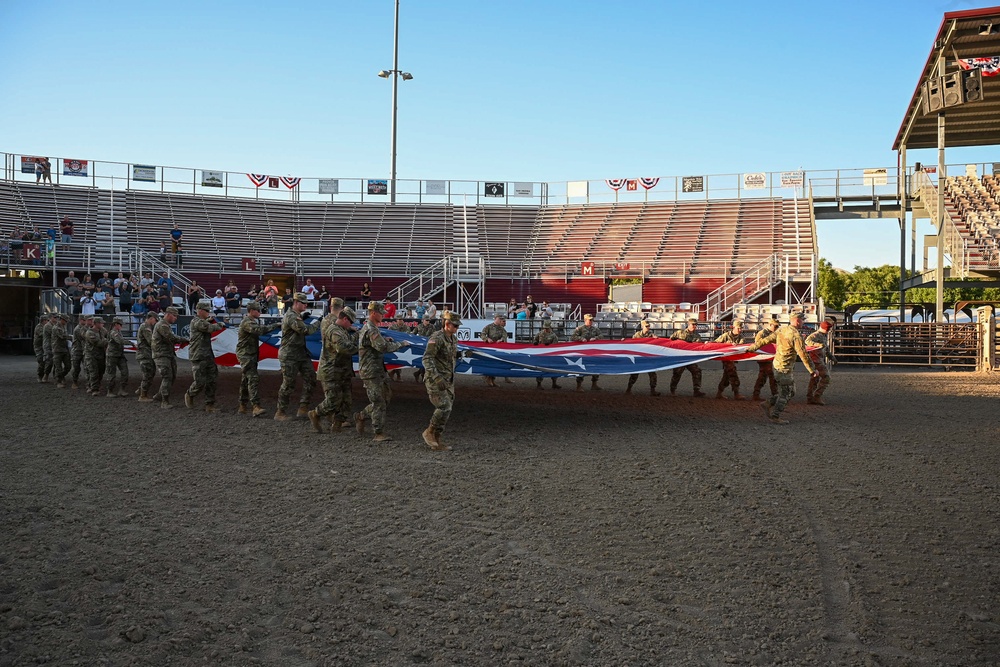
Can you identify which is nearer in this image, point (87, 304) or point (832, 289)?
point (87, 304)

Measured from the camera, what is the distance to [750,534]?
672cm

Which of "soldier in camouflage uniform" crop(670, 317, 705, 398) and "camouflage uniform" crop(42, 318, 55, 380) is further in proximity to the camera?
"camouflage uniform" crop(42, 318, 55, 380)

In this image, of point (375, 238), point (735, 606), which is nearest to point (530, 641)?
point (735, 606)

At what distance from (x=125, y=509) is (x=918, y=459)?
30.1 ft

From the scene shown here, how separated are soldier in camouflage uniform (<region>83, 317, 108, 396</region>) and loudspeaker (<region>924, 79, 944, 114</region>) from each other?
81.2ft

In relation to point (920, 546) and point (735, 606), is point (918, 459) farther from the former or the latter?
point (735, 606)

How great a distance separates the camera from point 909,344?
25438 millimetres

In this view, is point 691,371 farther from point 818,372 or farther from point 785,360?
point 785,360

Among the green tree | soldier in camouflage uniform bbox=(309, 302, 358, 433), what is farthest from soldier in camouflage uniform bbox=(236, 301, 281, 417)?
the green tree

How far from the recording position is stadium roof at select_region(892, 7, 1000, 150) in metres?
23.7

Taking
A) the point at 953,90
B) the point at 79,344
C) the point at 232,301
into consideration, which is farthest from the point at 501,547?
the point at 953,90

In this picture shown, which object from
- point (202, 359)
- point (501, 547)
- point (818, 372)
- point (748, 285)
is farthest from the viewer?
point (748, 285)

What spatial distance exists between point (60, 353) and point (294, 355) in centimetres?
904

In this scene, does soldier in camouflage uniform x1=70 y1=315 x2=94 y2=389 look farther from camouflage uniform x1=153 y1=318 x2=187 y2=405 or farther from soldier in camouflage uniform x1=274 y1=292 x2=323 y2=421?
soldier in camouflage uniform x1=274 y1=292 x2=323 y2=421
